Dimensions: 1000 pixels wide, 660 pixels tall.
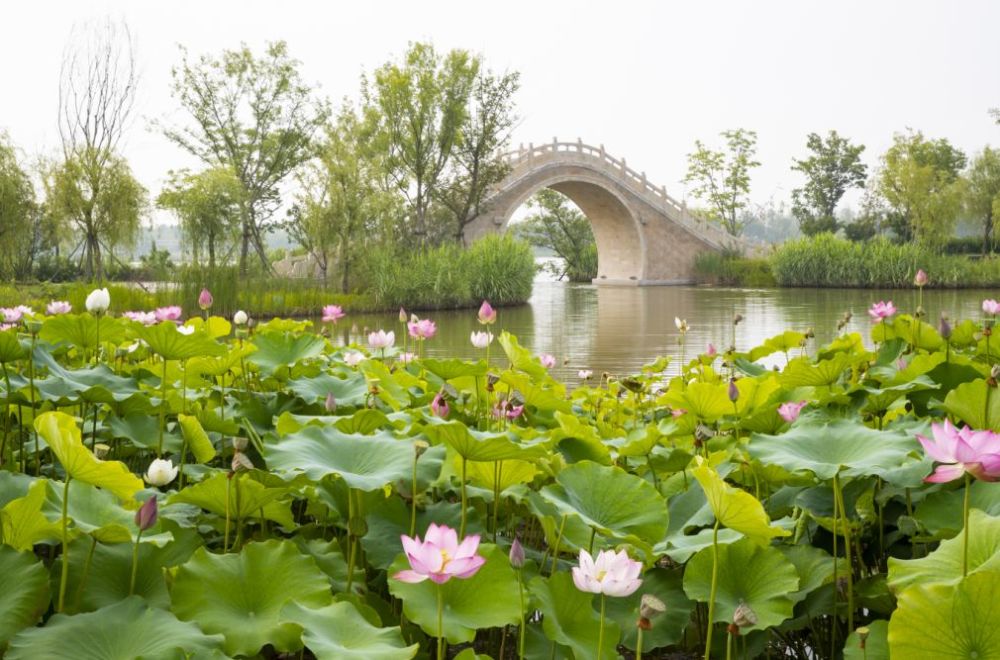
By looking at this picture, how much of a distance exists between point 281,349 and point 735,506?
1451 millimetres

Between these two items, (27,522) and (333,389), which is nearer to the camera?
(27,522)

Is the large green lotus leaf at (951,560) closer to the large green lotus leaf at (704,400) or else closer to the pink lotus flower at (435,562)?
the pink lotus flower at (435,562)

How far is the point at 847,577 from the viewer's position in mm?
1302

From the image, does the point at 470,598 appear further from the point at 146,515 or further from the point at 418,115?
the point at 418,115

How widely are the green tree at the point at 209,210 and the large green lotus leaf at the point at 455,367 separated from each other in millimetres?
14284

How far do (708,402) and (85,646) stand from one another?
49.8 inches

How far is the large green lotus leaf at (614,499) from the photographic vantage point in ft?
4.05

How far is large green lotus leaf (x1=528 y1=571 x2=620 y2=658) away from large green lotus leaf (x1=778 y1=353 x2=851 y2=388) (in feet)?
3.24

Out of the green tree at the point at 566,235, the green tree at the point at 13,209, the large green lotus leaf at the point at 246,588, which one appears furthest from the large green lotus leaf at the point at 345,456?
the green tree at the point at 566,235

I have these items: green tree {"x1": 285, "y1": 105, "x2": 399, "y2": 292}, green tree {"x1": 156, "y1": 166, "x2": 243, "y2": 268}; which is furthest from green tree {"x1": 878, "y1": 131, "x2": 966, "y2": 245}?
green tree {"x1": 156, "y1": 166, "x2": 243, "y2": 268}

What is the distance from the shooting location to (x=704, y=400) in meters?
1.80

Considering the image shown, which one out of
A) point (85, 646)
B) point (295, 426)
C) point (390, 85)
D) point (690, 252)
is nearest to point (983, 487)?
point (295, 426)

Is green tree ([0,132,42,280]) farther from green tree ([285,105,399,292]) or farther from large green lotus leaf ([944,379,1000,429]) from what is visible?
large green lotus leaf ([944,379,1000,429])

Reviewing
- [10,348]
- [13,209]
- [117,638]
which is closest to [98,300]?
[10,348]
